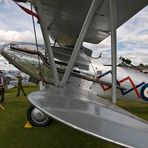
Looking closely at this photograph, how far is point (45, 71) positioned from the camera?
6781mm

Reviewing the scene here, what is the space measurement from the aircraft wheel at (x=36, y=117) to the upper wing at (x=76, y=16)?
218 cm

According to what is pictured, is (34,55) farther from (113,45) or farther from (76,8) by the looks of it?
(113,45)

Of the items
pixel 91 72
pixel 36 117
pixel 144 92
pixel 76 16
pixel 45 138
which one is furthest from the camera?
pixel 144 92

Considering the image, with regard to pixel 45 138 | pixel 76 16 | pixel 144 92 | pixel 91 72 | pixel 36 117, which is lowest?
pixel 45 138

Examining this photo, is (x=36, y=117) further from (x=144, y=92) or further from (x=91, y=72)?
(x=144, y=92)

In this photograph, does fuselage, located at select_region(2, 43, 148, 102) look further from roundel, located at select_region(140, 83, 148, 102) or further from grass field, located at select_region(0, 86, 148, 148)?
grass field, located at select_region(0, 86, 148, 148)

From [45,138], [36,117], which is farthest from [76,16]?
[45,138]

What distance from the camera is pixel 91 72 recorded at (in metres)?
6.79

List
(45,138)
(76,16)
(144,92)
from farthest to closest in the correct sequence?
(144,92) < (76,16) < (45,138)

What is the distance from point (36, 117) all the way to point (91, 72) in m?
2.07

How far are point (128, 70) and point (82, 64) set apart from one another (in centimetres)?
130

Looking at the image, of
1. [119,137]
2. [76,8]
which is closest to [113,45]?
[76,8]

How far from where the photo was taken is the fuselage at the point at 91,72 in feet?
22.2

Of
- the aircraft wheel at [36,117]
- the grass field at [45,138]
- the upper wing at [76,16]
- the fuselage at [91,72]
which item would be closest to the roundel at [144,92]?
the fuselage at [91,72]
